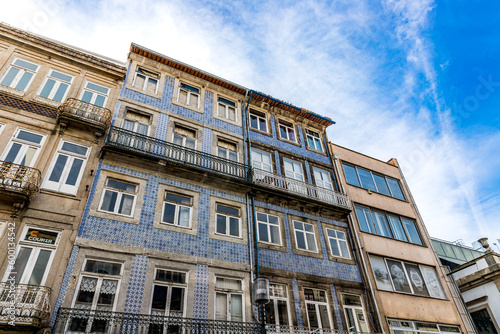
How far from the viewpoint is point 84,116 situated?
12.2 m

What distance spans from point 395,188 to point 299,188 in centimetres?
764

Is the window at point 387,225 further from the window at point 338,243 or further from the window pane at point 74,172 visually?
the window pane at point 74,172

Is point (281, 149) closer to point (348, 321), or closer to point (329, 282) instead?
point (329, 282)

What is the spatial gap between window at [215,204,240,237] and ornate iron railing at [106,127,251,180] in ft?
5.14

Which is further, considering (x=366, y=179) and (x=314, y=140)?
(x=314, y=140)

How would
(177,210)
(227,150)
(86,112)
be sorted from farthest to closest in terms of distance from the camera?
(227,150)
(86,112)
(177,210)

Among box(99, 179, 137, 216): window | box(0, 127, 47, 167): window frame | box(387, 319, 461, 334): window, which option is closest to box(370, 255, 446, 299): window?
box(387, 319, 461, 334): window

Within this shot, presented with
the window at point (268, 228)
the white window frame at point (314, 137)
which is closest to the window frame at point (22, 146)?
the window at point (268, 228)

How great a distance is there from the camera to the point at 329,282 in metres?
13.3

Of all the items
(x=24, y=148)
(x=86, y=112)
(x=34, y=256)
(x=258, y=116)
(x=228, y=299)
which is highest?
(x=258, y=116)

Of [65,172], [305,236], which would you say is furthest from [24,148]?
[305,236]

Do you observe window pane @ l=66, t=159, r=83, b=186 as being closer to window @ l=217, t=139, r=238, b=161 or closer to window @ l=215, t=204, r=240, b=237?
window @ l=215, t=204, r=240, b=237

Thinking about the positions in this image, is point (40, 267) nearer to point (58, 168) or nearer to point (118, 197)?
point (118, 197)

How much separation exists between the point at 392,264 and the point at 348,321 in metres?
4.56
